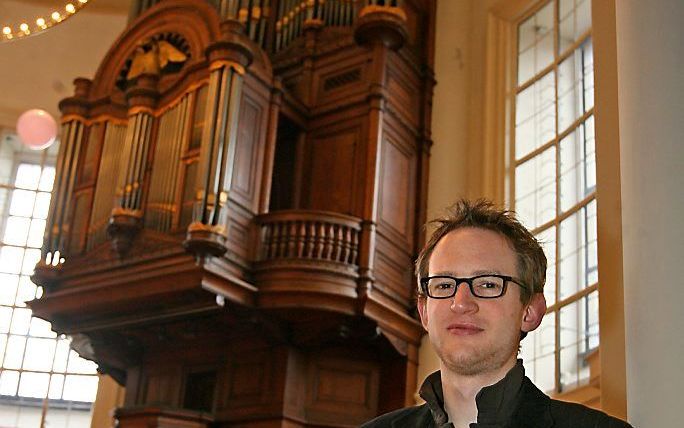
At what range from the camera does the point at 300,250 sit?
953 cm

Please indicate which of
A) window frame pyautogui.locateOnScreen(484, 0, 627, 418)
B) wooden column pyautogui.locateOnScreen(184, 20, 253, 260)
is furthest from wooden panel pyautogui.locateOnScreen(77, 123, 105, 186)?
window frame pyautogui.locateOnScreen(484, 0, 627, 418)

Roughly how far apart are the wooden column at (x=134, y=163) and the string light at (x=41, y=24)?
3373 mm

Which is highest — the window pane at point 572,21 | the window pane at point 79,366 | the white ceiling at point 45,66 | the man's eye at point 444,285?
the white ceiling at point 45,66

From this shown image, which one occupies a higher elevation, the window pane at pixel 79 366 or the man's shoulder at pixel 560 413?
the window pane at pixel 79 366

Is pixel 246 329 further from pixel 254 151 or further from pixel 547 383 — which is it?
pixel 547 383

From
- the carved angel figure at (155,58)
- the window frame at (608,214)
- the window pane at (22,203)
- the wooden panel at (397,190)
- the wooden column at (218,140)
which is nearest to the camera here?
the window frame at (608,214)

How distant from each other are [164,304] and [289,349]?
1.34m

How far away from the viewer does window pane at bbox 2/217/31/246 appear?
1488cm

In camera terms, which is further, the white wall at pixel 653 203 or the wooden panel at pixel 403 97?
the wooden panel at pixel 403 97

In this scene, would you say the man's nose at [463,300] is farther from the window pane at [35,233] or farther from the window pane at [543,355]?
the window pane at [35,233]

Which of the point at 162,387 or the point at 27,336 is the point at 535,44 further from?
the point at 27,336

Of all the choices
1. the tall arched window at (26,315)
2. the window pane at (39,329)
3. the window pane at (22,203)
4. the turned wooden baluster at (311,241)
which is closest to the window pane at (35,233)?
the tall arched window at (26,315)

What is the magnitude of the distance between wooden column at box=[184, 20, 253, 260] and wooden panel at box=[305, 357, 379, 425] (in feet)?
6.12

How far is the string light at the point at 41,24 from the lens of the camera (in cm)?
663
